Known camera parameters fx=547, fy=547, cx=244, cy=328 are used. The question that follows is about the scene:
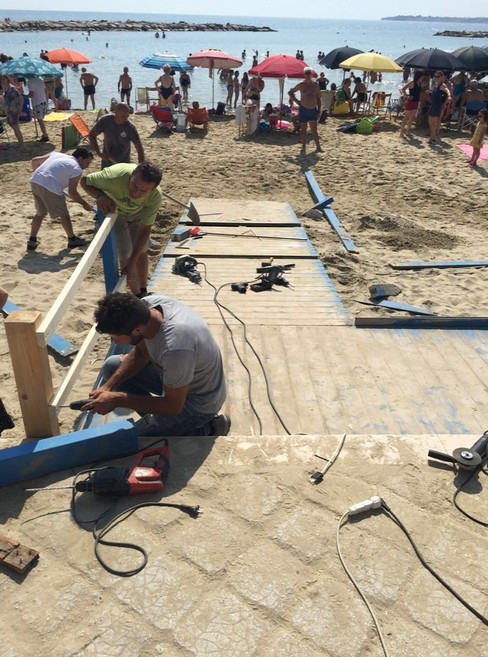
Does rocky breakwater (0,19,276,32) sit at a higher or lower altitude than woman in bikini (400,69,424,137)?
higher

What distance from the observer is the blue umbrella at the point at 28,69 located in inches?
501

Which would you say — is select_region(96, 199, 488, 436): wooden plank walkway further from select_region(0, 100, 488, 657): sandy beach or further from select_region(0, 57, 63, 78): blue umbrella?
select_region(0, 57, 63, 78): blue umbrella

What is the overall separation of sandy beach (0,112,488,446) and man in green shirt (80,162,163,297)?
3.03 feet

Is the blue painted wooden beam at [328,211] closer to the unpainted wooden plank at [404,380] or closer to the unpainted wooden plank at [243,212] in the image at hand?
the unpainted wooden plank at [243,212]

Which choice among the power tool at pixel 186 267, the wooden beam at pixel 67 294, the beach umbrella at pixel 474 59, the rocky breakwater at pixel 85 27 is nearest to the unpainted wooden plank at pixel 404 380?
the power tool at pixel 186 267

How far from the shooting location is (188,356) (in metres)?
3.10

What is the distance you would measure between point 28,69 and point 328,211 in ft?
27.6

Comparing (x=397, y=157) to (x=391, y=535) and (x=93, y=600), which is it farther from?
(x=93, y=600)

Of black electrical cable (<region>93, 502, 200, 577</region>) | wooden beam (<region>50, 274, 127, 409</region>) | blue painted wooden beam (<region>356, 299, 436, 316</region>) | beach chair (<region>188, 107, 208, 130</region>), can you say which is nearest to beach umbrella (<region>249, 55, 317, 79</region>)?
beach chair (<region>188, 107, 208, 130</region>)

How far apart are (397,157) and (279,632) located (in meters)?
12.4

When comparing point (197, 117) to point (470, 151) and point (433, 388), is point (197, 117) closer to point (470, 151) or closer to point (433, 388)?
point (470, 151)

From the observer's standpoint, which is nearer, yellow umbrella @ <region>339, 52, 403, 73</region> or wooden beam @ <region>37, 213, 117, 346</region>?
wooden beam @ <region>37, 213, 117, 346</region>

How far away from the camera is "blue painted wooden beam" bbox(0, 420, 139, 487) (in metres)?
2.97

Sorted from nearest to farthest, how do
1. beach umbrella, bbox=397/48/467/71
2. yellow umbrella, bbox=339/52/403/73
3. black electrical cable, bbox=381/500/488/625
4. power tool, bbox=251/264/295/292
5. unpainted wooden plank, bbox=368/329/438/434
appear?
black electrical cable, bbox=381/500/488/625, unpainted wooden plank, bbox=368/329/438/434, power tool, bbox=251/264/295/292, beach umbrella, bbox=397/48/467/71, yellow umbrella, bbox=339/52/403/73
